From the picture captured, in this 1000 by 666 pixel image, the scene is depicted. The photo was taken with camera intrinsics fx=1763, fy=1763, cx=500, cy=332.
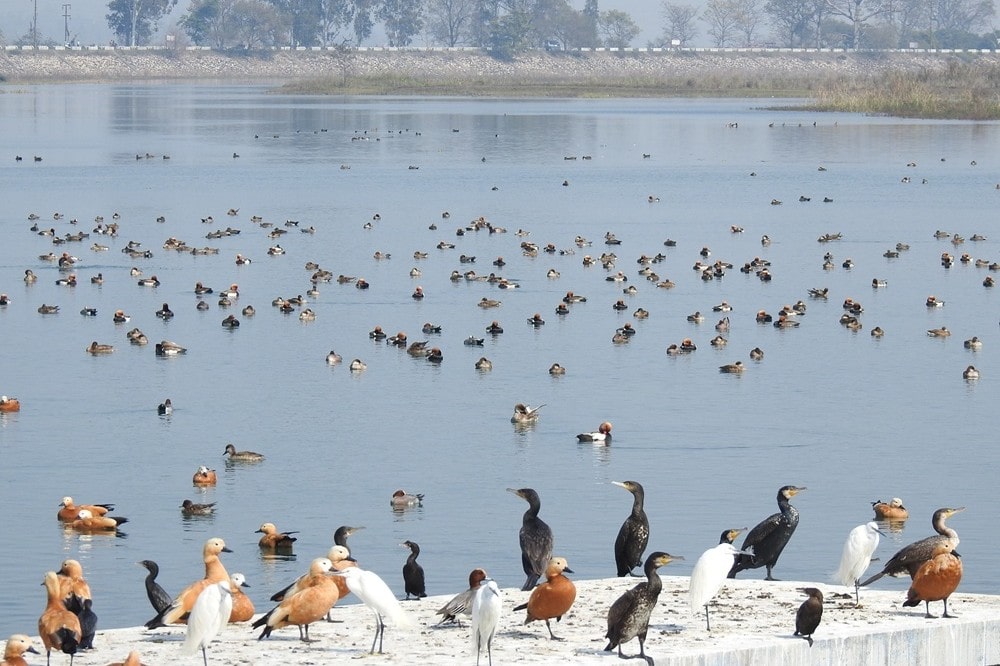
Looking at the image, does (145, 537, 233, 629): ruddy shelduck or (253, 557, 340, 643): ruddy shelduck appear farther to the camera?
(145, 537, 233, 629): ruddy shelduck

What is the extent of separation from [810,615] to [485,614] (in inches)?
134

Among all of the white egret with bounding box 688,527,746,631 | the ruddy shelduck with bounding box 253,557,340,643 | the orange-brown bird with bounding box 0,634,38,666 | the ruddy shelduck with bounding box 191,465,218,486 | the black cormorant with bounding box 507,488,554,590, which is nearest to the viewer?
the orange-brown bird with bounding box 0,634,38,666

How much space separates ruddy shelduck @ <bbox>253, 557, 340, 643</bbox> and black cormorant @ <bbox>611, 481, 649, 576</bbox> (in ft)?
13.4

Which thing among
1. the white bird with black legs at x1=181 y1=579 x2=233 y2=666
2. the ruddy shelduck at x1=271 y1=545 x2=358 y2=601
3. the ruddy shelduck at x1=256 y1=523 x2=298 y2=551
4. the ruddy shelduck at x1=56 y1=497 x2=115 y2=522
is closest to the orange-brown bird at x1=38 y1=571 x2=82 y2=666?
the white bird with black legs at x1=181 y1=579 x2=233 y2=666

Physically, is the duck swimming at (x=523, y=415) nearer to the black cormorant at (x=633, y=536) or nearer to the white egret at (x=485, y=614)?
the black cormorant at (x=633, y=536)

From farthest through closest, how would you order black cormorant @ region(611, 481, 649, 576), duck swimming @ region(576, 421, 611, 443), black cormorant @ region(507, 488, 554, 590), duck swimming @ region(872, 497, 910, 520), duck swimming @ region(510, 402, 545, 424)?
duck swimming @ region(510, 402, 545, 424)
duck swimming @ region(576, 421, 611, 443)
duck swimming @ region(872, 497, 910, 520)
black cormorant @ region(611, 481, 649, 576)
black cormorant @ region(507, 488, 554, 590)

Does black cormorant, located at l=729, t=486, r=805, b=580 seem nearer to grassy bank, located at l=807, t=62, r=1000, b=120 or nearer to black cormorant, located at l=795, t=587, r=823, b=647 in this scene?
black cormorant, located at l=795, t=587, r=823, b=647

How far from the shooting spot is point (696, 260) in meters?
56.7

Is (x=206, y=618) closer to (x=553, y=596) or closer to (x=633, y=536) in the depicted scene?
(x=553, y=596)

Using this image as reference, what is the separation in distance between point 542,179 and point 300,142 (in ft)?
102

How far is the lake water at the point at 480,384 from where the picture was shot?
24.8 m

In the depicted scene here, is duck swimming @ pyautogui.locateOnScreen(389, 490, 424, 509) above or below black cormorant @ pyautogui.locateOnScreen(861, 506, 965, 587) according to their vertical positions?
below

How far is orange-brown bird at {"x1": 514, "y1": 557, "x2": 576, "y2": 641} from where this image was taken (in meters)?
16.7

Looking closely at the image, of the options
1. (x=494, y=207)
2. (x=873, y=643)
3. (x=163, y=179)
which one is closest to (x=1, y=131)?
(x=163, y=179)
